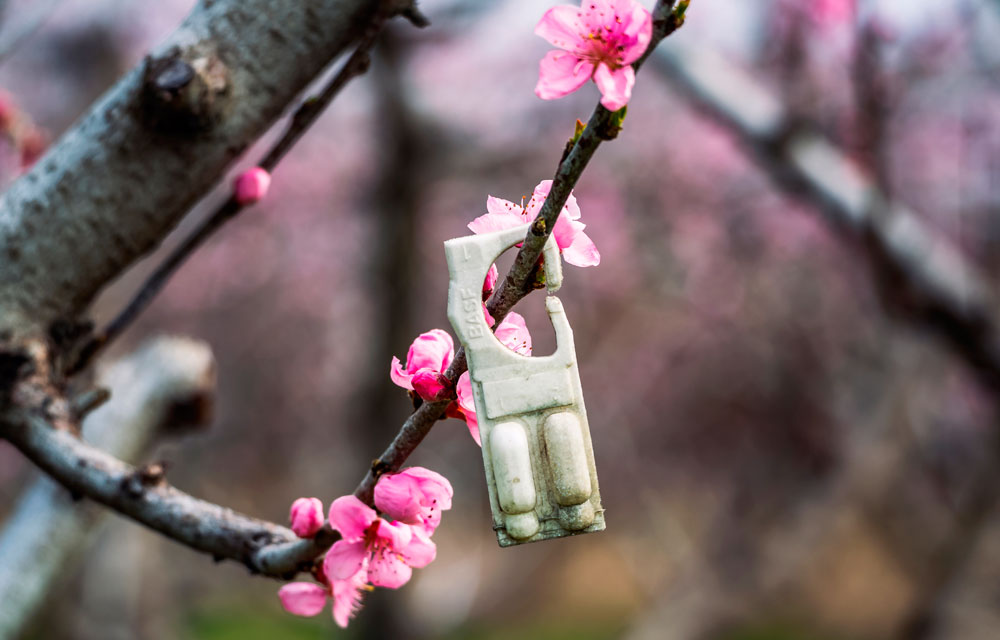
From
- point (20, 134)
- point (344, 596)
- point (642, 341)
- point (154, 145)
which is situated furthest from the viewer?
point (642, 341)

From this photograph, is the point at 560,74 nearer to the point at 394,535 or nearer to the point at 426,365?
the point at 426,365

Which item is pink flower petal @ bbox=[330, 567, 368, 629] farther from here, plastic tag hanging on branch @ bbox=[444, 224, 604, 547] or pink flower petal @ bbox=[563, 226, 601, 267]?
pink flower petal @ bbox=[563, 226, 601, 267]

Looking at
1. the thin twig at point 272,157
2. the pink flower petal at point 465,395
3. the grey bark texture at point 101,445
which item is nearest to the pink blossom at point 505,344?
the pink flower petal at point 465,395

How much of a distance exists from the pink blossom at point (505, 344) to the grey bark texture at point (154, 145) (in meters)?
0.52

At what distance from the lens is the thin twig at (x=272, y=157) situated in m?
1.01

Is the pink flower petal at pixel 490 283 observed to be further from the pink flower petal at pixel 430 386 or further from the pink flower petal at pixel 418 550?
the pink flower petal at pixel 418 550

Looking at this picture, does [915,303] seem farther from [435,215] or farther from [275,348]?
[275,348]

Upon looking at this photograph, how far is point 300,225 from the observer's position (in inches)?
396

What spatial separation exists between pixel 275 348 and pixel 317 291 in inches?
48.6

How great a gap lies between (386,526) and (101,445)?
1574 millimetres

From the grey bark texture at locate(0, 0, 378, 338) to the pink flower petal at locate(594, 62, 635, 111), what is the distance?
20.1 inches

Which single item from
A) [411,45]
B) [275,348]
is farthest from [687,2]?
[275,348]

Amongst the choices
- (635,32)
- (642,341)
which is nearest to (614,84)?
(635,32)

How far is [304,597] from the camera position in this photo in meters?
0.83
